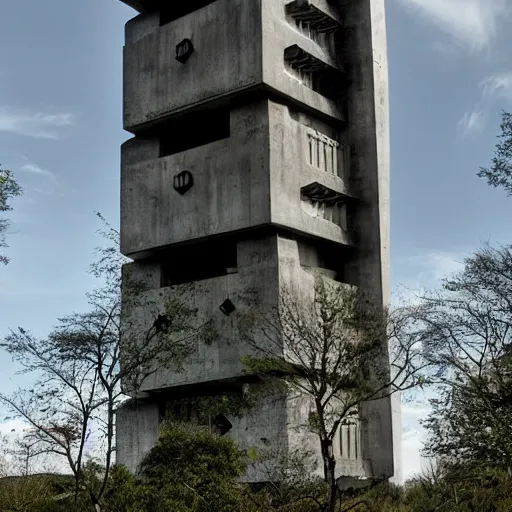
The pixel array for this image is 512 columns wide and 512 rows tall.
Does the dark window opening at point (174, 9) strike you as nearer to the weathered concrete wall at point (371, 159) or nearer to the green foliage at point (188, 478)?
the weathered concrete wall at point (371, 159)

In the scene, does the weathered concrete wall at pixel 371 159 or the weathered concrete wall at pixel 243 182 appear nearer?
the weathered concrete wall at pixel 243 182

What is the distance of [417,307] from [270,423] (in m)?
4.04

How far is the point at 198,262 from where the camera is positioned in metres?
25.1

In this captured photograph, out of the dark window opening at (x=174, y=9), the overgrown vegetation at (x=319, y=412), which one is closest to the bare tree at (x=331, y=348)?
the overgrown vegetation at (x=319, y=412)

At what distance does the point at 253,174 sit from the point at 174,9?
252 inches

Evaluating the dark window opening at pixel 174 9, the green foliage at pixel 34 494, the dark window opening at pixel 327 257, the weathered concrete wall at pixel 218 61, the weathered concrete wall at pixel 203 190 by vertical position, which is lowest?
the green foliage at pixel 34 494

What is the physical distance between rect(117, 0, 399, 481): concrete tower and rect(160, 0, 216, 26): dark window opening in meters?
0.06

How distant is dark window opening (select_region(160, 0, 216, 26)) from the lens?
84.3ft

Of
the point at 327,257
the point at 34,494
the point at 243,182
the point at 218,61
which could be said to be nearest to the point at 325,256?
the point at 327,257

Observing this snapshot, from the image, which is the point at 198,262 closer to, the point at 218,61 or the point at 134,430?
the point at 134,430

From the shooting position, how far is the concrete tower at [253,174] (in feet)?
71.9

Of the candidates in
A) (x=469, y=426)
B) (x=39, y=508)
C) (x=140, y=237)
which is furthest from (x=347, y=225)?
(x=39, y=508)

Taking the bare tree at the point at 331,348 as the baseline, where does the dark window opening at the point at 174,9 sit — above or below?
above

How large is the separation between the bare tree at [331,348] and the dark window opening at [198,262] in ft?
9.88
